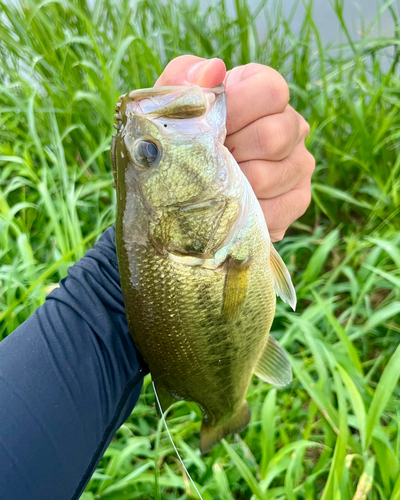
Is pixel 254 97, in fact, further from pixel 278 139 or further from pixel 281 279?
pixel 281 279

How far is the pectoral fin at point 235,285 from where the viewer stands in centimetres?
106

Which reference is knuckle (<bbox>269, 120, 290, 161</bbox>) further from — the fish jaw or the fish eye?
the fish eye

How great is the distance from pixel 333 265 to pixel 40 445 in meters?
1.60

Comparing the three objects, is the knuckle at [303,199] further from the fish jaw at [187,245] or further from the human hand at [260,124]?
the fish jaw at [187,245]

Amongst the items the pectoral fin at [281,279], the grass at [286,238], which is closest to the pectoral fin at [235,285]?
the pectoral fin at [281,279]

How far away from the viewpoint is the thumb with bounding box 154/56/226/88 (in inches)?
37.9

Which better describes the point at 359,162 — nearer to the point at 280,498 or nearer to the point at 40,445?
the point at 280,498

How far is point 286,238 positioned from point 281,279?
35.0 inches

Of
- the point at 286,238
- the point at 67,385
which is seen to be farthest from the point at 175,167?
the point at 286,238

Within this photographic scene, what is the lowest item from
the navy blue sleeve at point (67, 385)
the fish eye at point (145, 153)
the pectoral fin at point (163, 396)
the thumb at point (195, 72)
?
the pectoral fin at point (163, 396)

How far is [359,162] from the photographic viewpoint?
188 cm

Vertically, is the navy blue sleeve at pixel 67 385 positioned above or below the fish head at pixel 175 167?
below

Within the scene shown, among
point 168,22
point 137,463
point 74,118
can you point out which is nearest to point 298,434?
point 137,463

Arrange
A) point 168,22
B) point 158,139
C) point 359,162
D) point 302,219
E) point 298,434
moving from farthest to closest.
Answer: point 168,22, point 302,219, point 359,162, point 298,434, point 158,139
